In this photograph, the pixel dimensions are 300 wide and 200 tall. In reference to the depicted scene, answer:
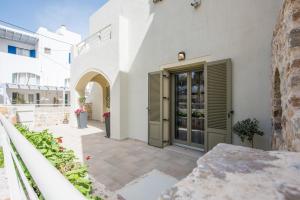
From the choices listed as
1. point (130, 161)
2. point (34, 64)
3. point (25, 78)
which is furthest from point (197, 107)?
point (25, 78)

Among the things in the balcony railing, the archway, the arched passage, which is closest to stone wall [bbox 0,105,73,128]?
the archway

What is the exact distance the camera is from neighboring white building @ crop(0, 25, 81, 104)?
509 inches

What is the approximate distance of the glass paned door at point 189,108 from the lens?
4.82m

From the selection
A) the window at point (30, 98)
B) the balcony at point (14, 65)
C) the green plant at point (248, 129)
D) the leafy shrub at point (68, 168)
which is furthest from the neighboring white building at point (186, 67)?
the window at point (30, 98)

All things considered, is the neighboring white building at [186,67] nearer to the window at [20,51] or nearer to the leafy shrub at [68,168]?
the leafy shrub at [68,168]

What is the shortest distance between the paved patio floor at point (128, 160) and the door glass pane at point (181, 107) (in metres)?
0.51

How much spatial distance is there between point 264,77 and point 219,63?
1021mm

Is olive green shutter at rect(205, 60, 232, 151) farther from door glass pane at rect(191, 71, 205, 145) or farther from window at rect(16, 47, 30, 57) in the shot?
window at rect(16, 47, 30, 57)

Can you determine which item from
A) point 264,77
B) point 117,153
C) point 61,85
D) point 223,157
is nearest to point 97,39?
point 117,153

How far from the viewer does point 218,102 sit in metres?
3.97

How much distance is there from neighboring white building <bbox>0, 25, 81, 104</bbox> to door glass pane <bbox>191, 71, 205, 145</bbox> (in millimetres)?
12710

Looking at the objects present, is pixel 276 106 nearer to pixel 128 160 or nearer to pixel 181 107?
pixel 181 107

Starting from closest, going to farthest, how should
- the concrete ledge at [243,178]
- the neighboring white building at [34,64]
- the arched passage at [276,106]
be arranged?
the concrete ledge at [243,178] < the arched passage at [276,106] < the neighboring white building at [34,64]

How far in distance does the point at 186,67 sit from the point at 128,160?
3.23 meters
